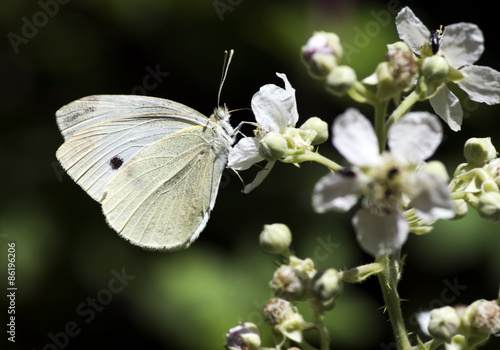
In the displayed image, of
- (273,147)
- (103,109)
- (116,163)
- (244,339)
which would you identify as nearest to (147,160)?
(116,163)

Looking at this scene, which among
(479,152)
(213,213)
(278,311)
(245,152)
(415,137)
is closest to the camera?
(415,137)

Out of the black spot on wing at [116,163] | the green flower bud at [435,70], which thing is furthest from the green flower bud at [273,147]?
the black spot on wing at [116,163]

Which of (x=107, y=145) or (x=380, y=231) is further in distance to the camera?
(x=107, y=145)

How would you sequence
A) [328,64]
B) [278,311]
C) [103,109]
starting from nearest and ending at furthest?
[328,64] → [278,311] → [103,109]

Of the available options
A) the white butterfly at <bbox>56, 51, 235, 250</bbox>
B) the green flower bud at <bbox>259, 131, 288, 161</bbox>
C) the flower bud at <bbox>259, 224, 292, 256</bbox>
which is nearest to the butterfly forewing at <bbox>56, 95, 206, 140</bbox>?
the white butterfly at <bbox>56, 51, 235, 250</bbox>

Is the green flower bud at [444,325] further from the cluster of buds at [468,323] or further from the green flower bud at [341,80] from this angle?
the green flower bud at [341,80]

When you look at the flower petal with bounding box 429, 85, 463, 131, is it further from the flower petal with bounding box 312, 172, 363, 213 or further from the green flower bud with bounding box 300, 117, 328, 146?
the flower petal with bounding box 312, 172, 363, 213

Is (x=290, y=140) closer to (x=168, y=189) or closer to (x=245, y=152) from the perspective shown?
(x=245, y=152)
